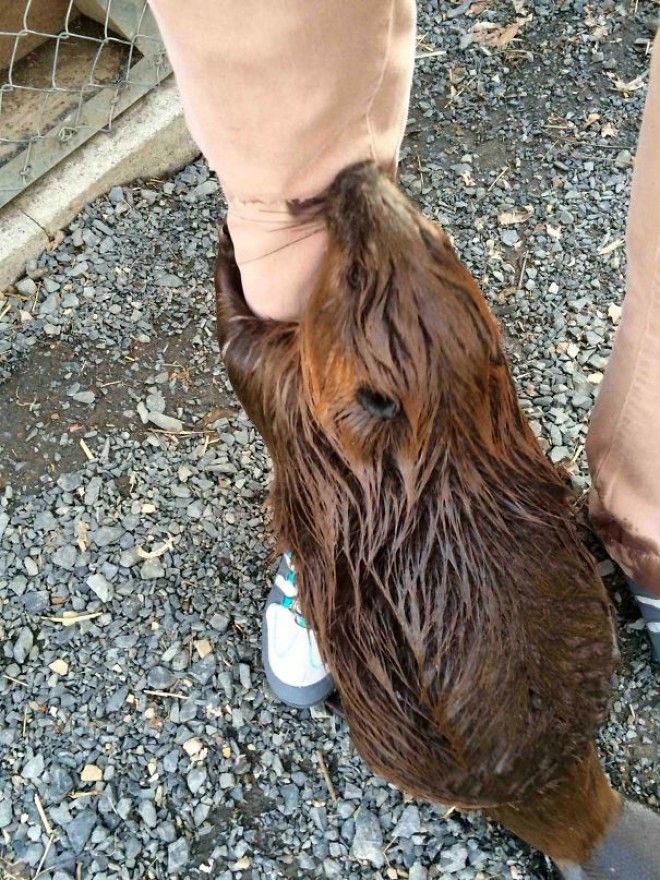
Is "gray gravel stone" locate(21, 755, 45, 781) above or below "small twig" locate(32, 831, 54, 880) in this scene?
above

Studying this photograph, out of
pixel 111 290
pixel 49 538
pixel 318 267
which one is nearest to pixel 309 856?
pixel 49 538

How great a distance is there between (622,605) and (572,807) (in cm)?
71

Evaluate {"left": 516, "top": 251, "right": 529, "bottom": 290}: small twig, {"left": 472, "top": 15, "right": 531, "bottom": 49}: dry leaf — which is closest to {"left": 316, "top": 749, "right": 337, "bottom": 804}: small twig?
{"left": 516, "top": 251, "right": 529, "bottom": 290}: small twig

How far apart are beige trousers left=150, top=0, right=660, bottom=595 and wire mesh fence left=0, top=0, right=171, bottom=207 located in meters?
1.52

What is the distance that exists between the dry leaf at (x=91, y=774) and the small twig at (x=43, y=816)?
0.36ft

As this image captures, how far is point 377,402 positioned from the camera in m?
1.49

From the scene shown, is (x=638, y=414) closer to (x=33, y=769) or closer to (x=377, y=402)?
(x=377, y=402)

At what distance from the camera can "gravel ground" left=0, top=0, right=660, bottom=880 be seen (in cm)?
214

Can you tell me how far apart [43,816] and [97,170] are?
2.00 m

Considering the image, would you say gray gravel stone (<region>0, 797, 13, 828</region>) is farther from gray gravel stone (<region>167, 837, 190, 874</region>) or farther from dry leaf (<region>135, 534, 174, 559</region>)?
dry leaf (<region>135, 534, 174, 559</region>)

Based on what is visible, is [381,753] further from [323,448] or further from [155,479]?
[155,479]

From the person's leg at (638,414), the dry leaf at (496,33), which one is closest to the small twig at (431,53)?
the dry leaf at (496,33)

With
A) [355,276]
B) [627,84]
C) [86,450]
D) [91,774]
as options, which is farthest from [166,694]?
[627,84]

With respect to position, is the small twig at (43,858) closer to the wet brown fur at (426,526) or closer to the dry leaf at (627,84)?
the wet brown fur at (426,526)
